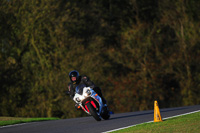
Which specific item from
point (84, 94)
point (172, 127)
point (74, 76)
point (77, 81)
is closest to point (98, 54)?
point (77, 81)

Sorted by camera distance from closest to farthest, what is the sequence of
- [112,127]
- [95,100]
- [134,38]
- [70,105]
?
[112,127], [95,100], [70,105], [134,38]

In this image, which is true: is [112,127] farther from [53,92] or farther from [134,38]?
[134,38]

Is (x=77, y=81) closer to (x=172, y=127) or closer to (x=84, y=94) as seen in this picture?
(x=84, y=94)

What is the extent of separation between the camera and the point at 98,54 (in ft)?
117

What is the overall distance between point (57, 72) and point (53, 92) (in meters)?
1.50

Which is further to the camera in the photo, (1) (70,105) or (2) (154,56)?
(2) (154,56)

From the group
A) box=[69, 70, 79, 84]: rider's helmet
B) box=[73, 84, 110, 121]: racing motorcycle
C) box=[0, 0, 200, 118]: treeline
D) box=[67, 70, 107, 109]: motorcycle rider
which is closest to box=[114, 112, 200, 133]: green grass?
box=[73, 84, 110, 121]: racing motorcycle

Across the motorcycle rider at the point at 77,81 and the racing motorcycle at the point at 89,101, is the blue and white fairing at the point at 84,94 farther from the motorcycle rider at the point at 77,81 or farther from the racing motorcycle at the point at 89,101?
the motorcycle rider at the point at 77,81

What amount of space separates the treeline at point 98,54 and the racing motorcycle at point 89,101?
1812cm

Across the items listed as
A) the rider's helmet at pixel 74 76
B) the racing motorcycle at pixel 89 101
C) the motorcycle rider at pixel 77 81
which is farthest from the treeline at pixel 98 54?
the rider's helmet at pixel 74 76

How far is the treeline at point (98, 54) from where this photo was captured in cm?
3278

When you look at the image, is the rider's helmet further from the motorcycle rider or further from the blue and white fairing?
the blue and white fairing

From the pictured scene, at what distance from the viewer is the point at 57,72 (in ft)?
108

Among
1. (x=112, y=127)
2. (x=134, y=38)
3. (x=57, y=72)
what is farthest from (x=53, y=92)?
(x=112, y=127)
